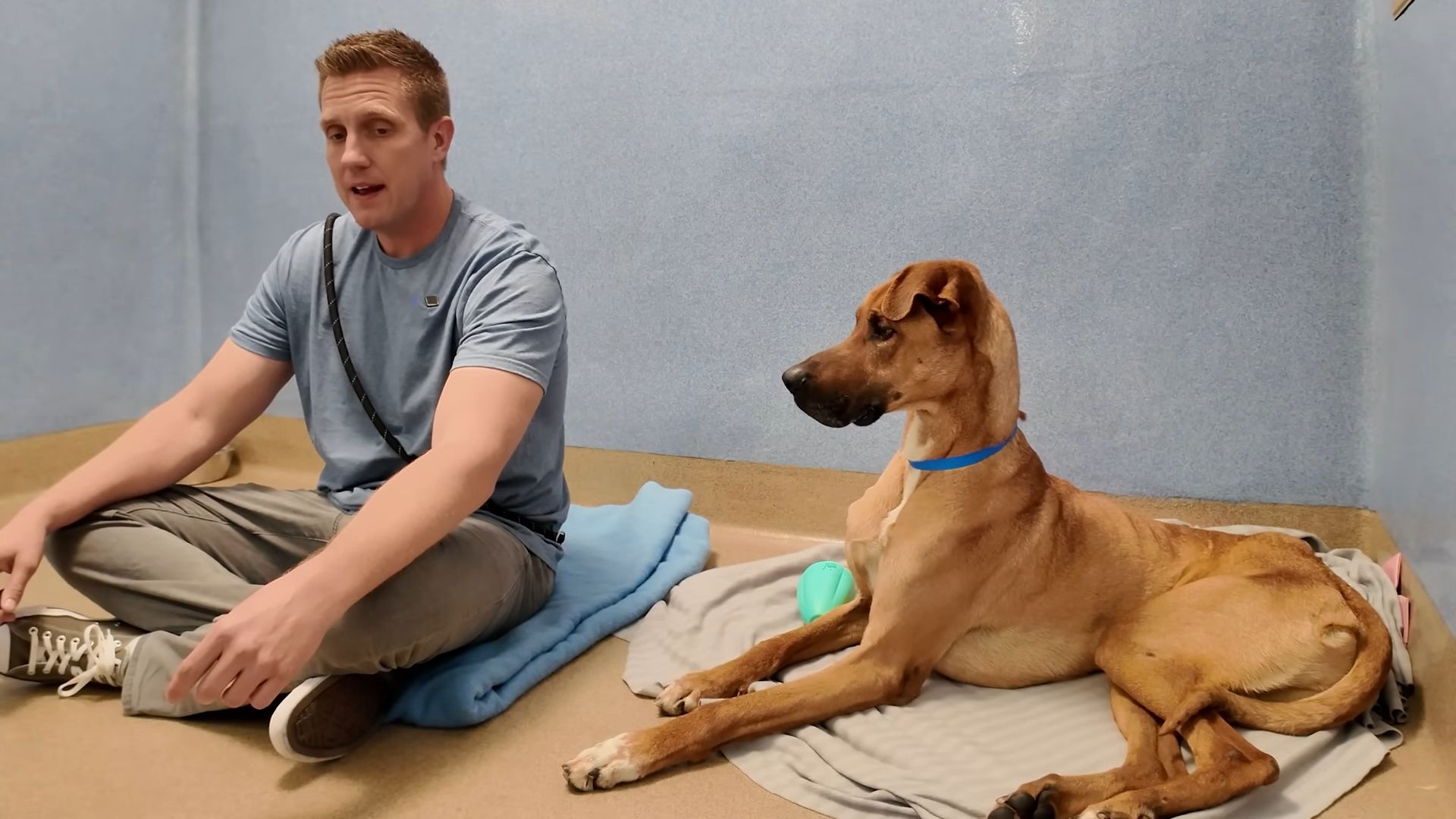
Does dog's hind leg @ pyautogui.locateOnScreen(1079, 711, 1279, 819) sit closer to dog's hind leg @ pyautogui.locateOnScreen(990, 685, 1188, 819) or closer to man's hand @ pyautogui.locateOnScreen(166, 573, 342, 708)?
dog's hind leg @ pyautogui.locateOnScreen(990, 685, 1188, 819)

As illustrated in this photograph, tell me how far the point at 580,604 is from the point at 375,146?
1.23m

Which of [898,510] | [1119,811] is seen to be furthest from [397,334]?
[1119,811]

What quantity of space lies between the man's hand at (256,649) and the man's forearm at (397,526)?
0.13ft

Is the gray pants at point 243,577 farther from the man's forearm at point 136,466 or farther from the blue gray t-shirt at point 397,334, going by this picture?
the blue gray t-shirt at point 397,334

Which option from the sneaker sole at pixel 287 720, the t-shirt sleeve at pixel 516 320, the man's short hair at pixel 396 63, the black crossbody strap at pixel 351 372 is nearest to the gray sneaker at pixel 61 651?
the sneaker sole at pixel 287 720

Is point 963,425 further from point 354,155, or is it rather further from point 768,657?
point 354,155

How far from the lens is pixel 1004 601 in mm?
2033

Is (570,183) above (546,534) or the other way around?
above

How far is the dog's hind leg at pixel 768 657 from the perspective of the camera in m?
2.01

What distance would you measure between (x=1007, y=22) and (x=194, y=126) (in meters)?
3.52

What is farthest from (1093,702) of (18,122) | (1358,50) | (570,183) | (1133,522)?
(18,122)

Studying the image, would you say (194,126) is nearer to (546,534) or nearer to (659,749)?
(546,534)

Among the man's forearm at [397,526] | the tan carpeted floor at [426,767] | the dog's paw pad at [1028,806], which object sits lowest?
the tan carpeted floor at [426,767]

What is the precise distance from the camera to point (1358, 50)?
2.69 metres
